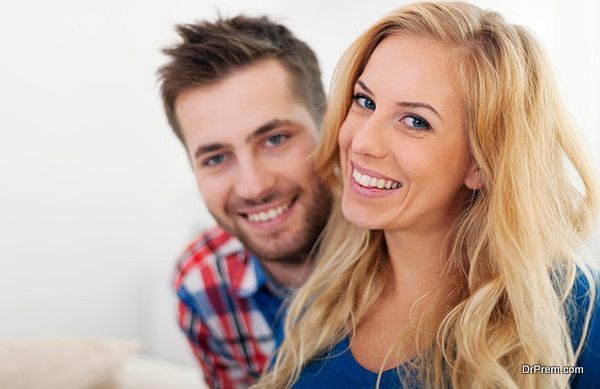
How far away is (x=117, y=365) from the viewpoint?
1548 millimetres

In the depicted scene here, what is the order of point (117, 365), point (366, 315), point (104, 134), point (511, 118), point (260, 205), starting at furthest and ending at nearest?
point (104, 134)
point (117, 365)
point (260, 205)
point (366, 315)
point (511, 118)

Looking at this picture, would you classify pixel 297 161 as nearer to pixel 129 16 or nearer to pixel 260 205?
pixel 260 205

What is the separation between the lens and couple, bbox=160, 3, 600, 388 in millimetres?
999

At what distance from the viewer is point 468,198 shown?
113cm

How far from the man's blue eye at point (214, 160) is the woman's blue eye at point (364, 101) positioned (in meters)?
0.40

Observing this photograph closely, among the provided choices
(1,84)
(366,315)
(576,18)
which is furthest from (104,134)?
(576,18)

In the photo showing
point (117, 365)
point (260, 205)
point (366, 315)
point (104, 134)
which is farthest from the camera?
point (104, 134)

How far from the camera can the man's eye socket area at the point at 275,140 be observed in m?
1.41

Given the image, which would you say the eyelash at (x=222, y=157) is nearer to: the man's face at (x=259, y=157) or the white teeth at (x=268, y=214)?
the man's face at (x=259, y=157)

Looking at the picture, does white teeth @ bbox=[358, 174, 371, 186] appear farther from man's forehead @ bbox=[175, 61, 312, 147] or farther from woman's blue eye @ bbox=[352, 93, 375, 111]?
man's forehead @ bbox=[175, 61, 312, 147]

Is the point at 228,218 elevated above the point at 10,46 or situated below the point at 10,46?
below

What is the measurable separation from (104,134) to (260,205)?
1.11 meters

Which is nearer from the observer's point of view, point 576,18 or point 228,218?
point 576,18

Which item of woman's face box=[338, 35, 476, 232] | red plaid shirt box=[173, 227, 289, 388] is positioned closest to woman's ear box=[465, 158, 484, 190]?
woman's face box=[338, 35, 476, 232]
